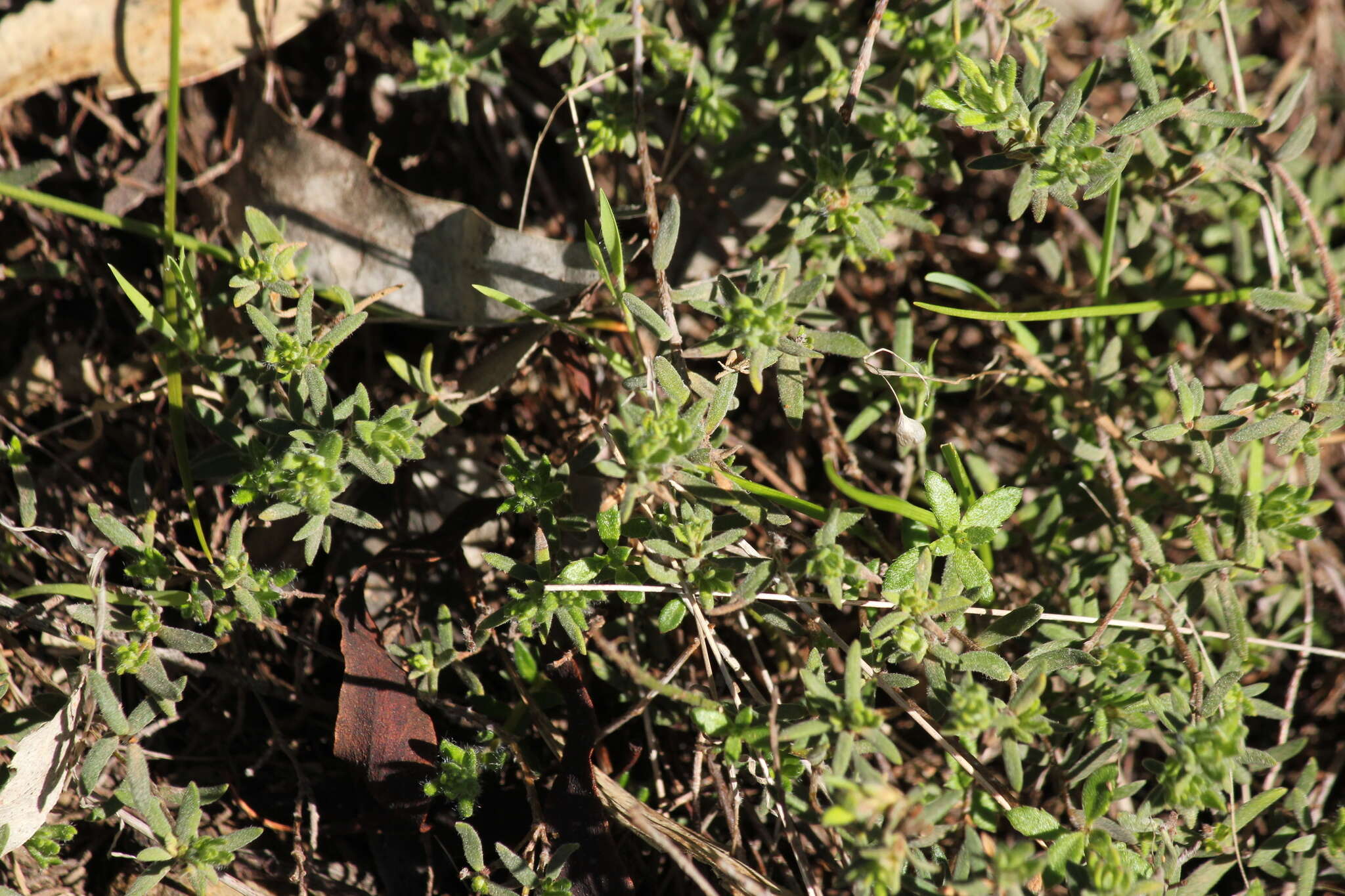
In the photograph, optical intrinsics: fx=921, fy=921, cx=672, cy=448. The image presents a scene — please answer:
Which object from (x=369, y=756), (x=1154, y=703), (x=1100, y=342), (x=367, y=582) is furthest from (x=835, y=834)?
(x=1100, y=342)

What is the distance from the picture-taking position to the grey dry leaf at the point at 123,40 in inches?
141

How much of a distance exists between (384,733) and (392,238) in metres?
1.76

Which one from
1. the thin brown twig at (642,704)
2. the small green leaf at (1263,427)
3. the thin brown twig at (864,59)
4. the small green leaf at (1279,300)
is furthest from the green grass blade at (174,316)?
the small green leaf at (1279,300)

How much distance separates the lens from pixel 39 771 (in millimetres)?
2740

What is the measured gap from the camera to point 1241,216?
366cm

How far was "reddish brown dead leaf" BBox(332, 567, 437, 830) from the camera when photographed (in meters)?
2.92

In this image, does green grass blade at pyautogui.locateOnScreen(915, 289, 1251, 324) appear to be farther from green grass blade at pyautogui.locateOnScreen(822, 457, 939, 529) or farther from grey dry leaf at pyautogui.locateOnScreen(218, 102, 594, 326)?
grey dry leaf at pyautogui.locateOnScreen(218, 102, 594, 326)

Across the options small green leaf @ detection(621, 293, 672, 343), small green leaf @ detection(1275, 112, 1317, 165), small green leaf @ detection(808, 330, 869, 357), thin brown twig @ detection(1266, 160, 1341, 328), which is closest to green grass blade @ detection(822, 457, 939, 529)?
small green leaf @ detection(808, 330, 869, 357)

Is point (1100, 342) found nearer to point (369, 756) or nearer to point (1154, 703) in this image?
point (1154, 703)

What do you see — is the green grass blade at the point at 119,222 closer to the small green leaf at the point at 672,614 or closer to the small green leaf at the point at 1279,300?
the small green leaf at the point at 672,614

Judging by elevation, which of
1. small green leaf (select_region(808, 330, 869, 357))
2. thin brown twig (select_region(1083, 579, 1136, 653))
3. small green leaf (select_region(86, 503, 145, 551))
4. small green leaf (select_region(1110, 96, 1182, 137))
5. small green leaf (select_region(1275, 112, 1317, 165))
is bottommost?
thin brown twig (select_region(1083, 579, 1136, 653))

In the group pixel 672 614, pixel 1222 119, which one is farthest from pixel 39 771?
pixel 1222 119

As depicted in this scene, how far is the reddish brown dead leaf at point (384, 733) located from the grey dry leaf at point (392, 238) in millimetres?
1214

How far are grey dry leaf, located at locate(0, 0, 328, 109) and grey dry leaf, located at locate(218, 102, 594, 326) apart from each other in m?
0.49
